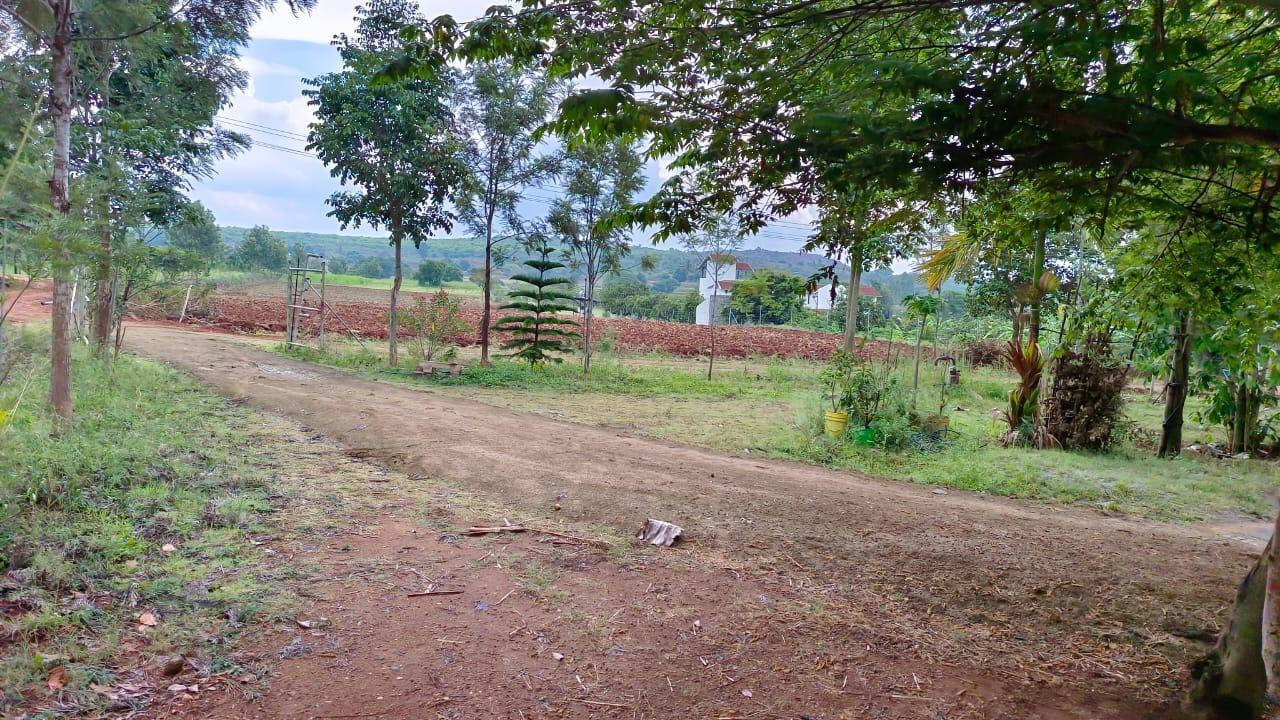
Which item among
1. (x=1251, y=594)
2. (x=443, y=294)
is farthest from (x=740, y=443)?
(x=443, y=294)

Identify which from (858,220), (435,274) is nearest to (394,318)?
(858,220)

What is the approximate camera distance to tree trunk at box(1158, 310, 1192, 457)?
9070mm

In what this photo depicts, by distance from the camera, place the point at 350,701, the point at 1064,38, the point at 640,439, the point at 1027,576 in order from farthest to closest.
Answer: the point at 640,439 → the point at 1027,576 → the point at 350,701 → the point at 1064,38

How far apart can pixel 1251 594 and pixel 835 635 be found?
1.79 m

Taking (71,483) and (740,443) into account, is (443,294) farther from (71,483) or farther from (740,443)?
(71,483)

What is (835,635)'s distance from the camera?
348 centimetres

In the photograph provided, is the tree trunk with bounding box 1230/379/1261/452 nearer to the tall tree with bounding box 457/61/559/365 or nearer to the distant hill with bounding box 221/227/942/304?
the tall tree with bounding box 457/61/559/365

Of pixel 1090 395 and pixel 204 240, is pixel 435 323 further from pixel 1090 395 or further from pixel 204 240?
pixel 204 240

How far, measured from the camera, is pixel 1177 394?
29.9ft

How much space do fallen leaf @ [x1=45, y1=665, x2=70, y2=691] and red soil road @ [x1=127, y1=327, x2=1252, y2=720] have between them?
81 centimetres

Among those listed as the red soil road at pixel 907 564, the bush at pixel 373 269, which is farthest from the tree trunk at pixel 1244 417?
Result: the bush at pixel 373 269

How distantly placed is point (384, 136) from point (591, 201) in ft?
14.5

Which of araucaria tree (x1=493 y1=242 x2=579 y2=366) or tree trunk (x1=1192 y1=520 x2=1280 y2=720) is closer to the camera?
tree trunk (x1=1192 y1=520 x2=1280 y2=720)

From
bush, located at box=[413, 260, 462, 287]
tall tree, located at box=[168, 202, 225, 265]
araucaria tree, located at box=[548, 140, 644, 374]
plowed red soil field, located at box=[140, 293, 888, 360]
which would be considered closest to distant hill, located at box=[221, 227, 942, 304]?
bush, located at box=[413, 260, 462, 287]
